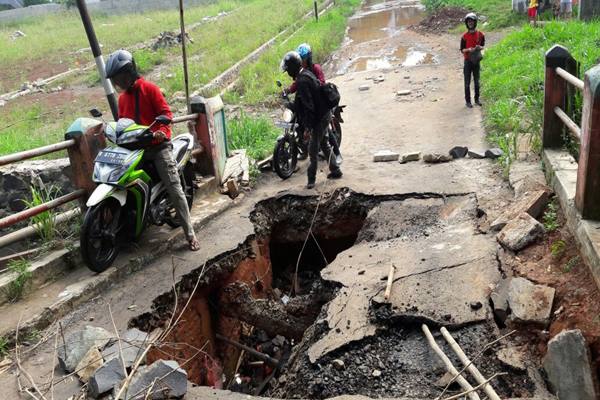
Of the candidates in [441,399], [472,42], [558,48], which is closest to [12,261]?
[441,399]

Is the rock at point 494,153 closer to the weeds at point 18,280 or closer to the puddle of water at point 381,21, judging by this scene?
the weeds at point 18,280

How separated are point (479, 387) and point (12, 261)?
393 cm

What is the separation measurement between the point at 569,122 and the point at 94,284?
4.41 metres

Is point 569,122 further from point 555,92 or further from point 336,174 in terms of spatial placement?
point 336,174

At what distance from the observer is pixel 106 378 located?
3.27m

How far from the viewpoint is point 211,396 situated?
338 centimetres

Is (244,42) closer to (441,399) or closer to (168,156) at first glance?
(168,156)

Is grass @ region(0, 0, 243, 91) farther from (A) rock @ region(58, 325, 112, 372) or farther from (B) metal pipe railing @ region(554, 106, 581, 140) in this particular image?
(B) metal pipe railing @ region(554, 106, 581, 140)

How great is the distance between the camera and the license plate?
15.1ft

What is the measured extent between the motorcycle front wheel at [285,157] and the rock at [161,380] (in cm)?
400

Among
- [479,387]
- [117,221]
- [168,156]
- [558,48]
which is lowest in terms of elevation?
[479,387]

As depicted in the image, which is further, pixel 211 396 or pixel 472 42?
pixel 472 42

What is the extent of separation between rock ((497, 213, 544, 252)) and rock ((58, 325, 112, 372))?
3.16 meters

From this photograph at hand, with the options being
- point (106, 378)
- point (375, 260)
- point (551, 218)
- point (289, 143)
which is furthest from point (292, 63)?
point (106, 378)
